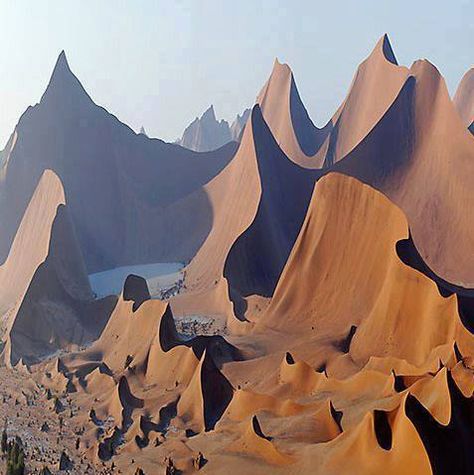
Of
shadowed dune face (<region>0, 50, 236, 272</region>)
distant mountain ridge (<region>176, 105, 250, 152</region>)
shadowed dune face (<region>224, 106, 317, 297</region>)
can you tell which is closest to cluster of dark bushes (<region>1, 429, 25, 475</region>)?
shadowed dune face (<region>224, 106, 317, 297</region>)

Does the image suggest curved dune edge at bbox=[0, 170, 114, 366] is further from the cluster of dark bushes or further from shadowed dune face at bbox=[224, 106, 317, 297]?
the cluster of dark bushes

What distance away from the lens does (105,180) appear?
58.9 m

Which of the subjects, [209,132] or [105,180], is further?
[209,132]

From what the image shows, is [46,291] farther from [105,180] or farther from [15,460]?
[105,180]

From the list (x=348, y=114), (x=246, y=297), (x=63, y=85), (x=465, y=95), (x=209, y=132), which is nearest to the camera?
(x=246, y=297)

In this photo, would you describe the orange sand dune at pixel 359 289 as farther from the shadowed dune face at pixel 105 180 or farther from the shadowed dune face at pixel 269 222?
the shadowed dune face at pixel 105 180

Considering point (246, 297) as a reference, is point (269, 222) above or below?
above

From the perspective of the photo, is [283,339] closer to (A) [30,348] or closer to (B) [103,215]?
(A) [30,348]

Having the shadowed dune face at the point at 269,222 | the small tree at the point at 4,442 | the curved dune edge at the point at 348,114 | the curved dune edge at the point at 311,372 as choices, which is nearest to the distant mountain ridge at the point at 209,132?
the curved dune edge at the point at 348,114

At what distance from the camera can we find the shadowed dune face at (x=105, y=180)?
5369 centimetres

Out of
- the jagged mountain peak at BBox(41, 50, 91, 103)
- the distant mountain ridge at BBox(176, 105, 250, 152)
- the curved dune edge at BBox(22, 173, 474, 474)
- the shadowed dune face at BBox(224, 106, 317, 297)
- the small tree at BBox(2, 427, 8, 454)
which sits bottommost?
the small tree at BBox(2, 427, 8, 454)

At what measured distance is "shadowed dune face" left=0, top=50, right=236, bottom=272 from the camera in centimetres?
5369

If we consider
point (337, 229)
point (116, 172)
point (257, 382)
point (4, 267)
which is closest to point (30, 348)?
point (4, 267)

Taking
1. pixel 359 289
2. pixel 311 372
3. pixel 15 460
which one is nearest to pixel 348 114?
pixel 359 289
